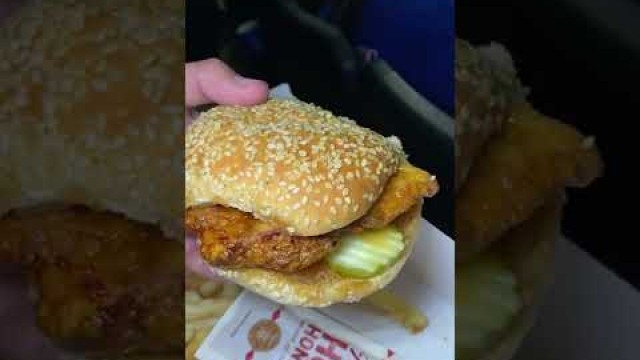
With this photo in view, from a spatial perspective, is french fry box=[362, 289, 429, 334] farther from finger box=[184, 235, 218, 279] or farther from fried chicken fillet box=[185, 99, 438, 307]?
finger box=[184, 235, 218, 279]

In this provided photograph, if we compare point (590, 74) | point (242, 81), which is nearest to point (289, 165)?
point (242, 81)

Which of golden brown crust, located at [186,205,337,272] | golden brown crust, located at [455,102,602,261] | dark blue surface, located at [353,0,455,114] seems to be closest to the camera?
golden brown crust, located at [186,205,337,272]

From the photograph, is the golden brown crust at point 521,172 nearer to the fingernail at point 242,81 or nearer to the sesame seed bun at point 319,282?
the sesame seed bun at point 319,282

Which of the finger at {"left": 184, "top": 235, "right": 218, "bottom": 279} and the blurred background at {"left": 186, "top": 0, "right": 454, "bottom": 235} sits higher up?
the blurred background at {"left": 186, "top": 0, "right": 454, "bottom": 235}

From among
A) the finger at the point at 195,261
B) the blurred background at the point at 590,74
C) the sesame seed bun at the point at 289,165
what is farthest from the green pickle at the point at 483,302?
the finger at the point at 195,261

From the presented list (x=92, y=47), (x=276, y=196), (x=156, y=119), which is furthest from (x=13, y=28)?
(x=276, y=196)

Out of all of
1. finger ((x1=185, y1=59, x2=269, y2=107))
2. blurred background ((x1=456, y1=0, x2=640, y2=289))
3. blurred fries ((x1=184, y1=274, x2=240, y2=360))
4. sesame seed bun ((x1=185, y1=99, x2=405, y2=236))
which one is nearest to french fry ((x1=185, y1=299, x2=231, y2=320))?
blurred fries ((x1=184, y1=274, x2=240, y2=360))

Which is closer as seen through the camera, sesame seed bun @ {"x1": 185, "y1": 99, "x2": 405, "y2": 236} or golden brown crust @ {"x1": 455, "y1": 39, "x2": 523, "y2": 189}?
sesame seed bun @ {"x1": 185, "y1": 99, "x2": 405, "y2": 236}

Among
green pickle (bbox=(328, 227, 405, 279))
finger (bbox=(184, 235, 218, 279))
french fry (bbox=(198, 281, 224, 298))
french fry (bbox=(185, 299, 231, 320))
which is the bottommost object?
french fry (bbox=(185, 299, 231, 320))
